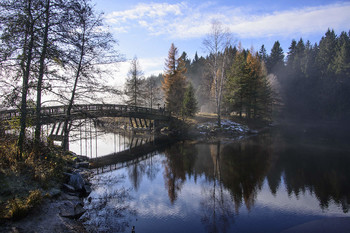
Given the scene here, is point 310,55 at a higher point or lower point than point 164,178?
higher

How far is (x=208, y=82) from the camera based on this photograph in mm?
54625

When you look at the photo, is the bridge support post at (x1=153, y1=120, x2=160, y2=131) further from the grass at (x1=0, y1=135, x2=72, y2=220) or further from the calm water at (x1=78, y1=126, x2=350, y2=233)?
the grass at (x1=0, y1=135, x2=72, y2=220)

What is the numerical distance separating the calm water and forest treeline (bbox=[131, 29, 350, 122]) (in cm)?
2032

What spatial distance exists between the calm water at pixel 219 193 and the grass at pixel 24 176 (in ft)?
6.51

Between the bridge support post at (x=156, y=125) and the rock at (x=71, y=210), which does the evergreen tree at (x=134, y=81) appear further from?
the rock at (x=71, y=210)

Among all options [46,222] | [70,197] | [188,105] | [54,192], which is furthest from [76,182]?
[188,105]

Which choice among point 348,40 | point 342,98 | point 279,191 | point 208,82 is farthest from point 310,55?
point 279,191

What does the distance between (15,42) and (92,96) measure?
4.77 m

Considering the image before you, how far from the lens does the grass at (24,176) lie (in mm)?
6860

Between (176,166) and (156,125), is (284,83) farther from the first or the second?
(176,166)

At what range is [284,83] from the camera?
3002 inches

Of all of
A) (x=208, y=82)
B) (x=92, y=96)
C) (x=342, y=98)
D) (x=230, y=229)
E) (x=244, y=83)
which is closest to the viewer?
(x=230, y=229)

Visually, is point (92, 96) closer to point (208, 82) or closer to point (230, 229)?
point (230, 229)

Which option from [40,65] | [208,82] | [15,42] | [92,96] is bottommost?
[92,96]
